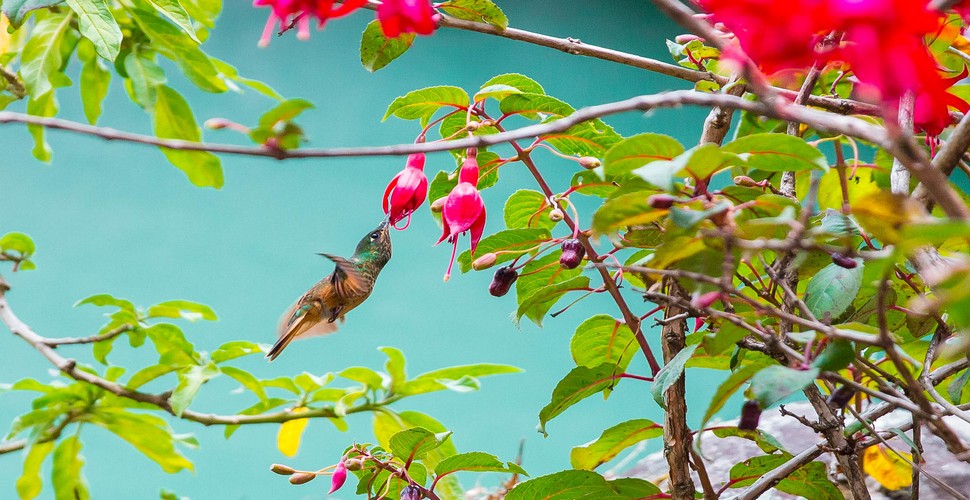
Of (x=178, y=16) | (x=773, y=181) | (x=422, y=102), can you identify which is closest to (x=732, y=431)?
(x=773, y=181)

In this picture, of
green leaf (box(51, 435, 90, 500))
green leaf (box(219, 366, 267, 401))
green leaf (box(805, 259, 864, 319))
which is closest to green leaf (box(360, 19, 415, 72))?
green leaf (box(805, 259, 864, 319))

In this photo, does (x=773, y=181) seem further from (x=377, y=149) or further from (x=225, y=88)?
(x=225, y=88)

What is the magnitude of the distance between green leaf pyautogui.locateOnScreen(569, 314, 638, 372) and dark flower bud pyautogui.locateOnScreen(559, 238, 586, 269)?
15 centimetres

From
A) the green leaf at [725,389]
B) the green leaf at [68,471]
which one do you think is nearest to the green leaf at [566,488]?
the green leaf at [725,389]

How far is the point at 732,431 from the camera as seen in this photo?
0.67 m

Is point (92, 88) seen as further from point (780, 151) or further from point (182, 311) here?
point (780, 151)

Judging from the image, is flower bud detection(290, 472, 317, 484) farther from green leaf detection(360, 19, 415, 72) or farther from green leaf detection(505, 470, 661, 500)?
green leaf detection(360, 19, 415, 72)

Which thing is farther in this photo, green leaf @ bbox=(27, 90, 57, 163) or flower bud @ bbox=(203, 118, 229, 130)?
green leaf @ bbox=(27, 90, 57, 163)

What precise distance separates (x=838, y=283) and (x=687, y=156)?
19 cm

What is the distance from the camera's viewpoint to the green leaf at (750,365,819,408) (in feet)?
1.13

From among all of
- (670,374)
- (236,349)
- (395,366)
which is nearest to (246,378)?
(236,349)

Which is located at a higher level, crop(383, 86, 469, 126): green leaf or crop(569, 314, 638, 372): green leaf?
crop(383, 86, 469, 126): green leaf

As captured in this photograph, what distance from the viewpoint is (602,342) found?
0.71 metres

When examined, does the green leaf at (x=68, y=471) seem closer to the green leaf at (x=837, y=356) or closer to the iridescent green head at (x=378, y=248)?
the iridescent green head at (x=378, y=248)
